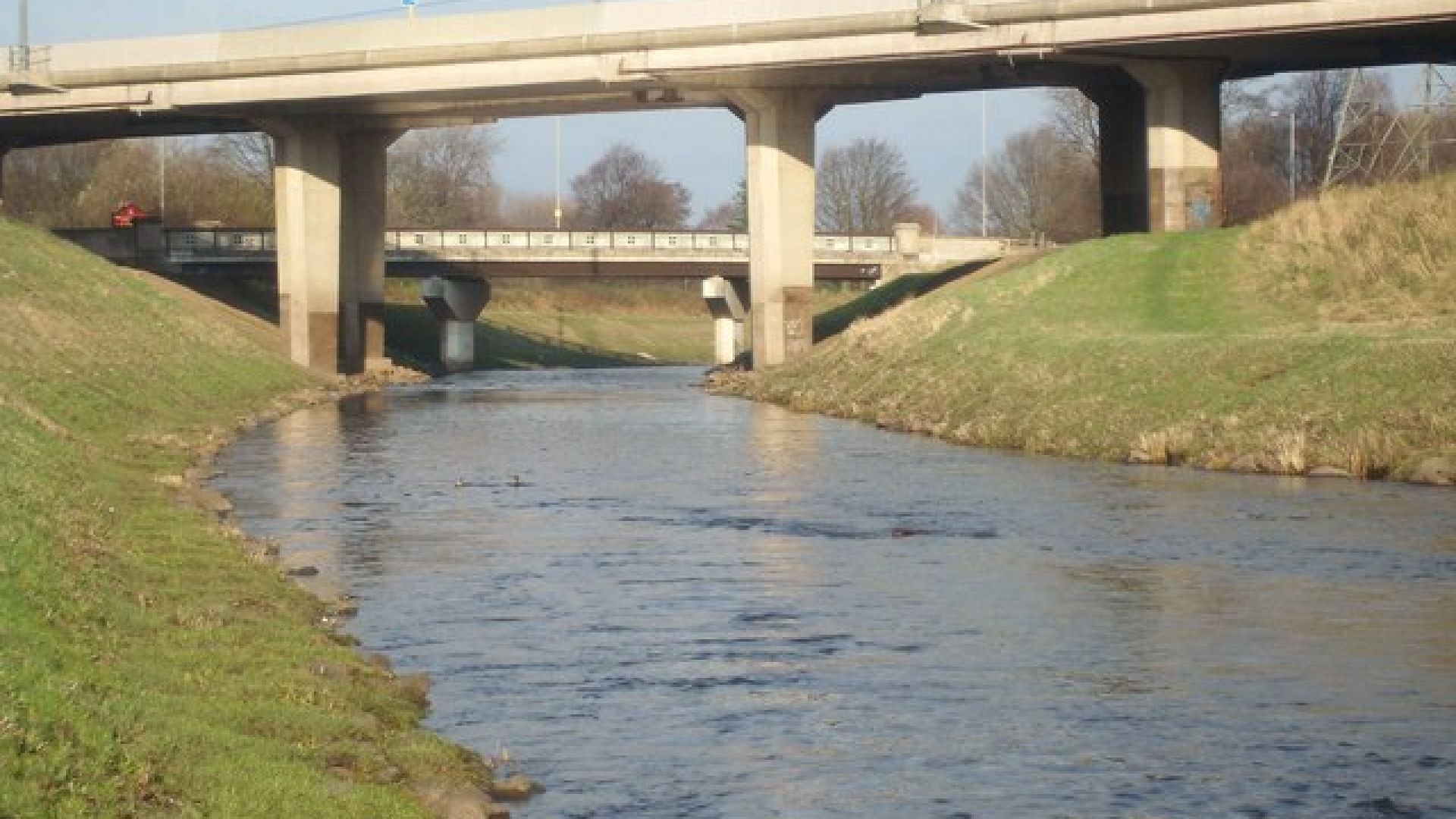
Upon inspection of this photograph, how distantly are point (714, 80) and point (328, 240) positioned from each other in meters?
24.4

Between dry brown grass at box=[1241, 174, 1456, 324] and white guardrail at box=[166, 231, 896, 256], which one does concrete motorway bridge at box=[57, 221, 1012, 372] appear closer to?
white guardrail at box=[166, 231, 896, 256]

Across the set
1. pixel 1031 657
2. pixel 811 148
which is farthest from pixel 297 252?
pixel 1031 657

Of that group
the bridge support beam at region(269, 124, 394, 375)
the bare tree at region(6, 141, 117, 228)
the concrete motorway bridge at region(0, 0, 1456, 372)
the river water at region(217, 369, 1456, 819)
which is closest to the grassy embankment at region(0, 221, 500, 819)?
the river water at region(217, 369, 1456, 819)

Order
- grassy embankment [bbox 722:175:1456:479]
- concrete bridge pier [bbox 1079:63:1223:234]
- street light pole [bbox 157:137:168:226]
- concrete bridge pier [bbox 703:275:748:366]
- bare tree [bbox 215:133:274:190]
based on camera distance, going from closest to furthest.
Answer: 1. grassy embankment [bbox 722:175:1456:479]
2. concrete bridge pier [bbox 1079:63:1223:234]
3. concrete bridge pier [bbox 703:275:748:366]
4. street light pole [bbox 157:137:168:226]
5. bare tree [bbox 215:133:274:190]

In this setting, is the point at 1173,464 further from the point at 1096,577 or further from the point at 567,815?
the point at 567,815

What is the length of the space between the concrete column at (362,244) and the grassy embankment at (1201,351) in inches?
1122

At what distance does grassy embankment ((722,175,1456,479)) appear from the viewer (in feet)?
143

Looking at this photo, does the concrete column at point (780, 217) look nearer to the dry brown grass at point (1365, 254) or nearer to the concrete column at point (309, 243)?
the concrete column at point (309, 243)

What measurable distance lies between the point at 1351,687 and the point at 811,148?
225ft

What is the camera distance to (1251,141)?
152250 millimetres

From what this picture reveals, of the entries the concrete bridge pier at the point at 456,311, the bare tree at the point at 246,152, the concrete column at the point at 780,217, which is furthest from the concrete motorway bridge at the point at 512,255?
the bare tree at the point at 246,152

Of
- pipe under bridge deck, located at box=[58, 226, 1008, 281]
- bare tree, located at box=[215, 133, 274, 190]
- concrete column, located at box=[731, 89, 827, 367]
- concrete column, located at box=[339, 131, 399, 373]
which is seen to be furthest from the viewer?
bare tree, located at box=[215, 133, 274, 190]

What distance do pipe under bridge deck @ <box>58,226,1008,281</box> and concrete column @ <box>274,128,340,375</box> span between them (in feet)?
65.8

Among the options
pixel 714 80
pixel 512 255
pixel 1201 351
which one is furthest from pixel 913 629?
pixel 512 255
